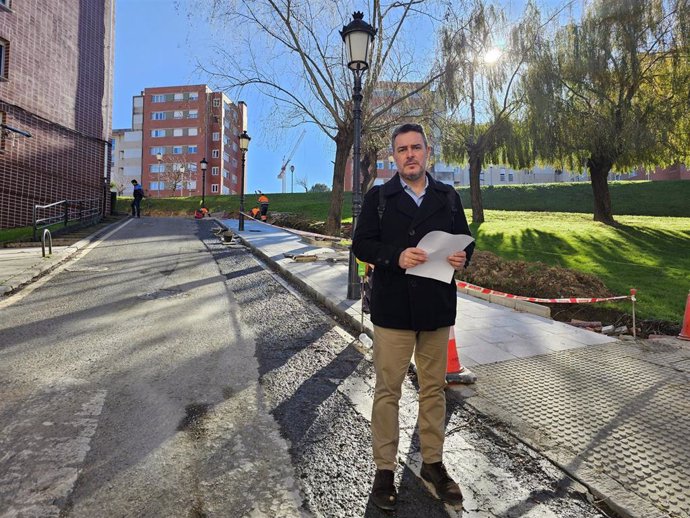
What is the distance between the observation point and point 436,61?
17.1 metres

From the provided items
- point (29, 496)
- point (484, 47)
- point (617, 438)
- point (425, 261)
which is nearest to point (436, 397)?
point (425, 261)

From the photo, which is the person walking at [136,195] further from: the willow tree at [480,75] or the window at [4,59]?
the willow tree at [480,75]

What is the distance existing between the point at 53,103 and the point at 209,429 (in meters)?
21.8

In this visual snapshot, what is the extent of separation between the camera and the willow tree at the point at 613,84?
54.9 ft

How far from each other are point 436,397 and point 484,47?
18.7m

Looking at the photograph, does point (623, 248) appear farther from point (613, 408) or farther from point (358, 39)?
point (613, 408)

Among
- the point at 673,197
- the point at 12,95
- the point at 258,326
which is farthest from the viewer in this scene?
the point at 673,197

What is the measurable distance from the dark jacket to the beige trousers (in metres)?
0.10

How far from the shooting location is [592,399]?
3.69 meters

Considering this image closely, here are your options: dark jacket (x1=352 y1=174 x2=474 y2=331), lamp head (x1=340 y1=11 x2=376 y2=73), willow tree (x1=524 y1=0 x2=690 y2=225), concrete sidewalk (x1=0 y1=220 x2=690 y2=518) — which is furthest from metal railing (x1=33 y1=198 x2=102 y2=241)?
willow tree (x1=524 y1=0 x2=690 y2=225)

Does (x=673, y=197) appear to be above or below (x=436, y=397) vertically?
above

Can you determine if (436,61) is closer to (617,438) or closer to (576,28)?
(576,28)

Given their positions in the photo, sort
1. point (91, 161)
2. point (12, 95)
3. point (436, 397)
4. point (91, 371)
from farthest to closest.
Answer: point (91, 161)
point (12, 95)
point (91, 371)
point (436, 397)

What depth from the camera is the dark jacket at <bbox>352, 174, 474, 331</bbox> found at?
238cm
